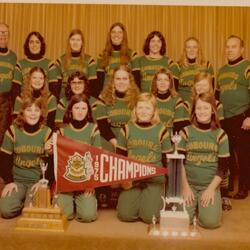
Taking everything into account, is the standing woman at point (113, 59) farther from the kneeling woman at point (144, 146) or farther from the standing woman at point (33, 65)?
the kneeling woman at point (144, 146)

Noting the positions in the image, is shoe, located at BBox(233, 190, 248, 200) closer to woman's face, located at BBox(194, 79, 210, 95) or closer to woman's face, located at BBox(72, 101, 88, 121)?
woman's face, located at BBox(194, 79, 210, 95)

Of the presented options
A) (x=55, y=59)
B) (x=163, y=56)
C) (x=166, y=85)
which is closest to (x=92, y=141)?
(x=166, y=85)

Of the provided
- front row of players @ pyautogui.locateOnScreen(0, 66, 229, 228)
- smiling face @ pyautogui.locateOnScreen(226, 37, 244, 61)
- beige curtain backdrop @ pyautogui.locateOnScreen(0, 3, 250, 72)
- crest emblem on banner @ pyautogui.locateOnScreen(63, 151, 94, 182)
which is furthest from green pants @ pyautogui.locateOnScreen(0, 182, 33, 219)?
smiling face @ pyautogui.locateOnScreen(226, 37, 244, 61)

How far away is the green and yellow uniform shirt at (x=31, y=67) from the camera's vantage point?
3.20 metres

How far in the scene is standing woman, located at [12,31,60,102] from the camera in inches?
125

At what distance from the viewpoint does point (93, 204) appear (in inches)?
104

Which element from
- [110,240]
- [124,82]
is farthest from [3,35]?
[110,240]

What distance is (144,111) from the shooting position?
272 cm

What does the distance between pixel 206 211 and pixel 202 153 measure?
322mm

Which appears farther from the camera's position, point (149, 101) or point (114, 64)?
point (114, 64)

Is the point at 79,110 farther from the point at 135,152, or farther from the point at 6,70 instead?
the point at 6,70

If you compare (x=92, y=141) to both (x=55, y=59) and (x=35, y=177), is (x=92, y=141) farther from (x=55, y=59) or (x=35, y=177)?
(x=55, y=59)

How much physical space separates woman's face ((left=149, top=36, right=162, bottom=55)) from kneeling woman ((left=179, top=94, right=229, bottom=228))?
0.56 m

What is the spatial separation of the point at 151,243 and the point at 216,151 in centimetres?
65
